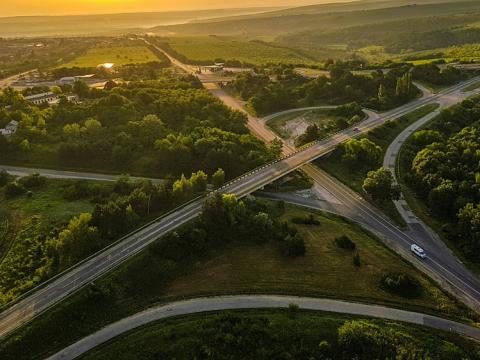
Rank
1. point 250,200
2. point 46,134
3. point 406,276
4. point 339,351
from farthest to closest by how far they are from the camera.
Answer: point 46,134, point 250,200, point 406,276, point 339,351

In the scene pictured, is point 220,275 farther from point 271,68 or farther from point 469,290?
point 271,68

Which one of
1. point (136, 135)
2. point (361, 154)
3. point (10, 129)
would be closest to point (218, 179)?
point (361, 154)

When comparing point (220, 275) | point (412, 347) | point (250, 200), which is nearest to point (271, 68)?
point (250, 200)

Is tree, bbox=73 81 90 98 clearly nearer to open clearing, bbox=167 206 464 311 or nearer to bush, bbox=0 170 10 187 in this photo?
bush, bbox=0 170 10 187

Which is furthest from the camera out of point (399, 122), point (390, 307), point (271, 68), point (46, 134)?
point (271, 68)

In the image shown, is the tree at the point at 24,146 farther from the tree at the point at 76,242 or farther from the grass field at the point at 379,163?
the grass field at the point at 379,163

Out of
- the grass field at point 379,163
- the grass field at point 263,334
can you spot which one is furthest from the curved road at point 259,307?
the grass field at point 379,163

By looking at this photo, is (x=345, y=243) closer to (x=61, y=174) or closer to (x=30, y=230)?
(x=30, y=230)
